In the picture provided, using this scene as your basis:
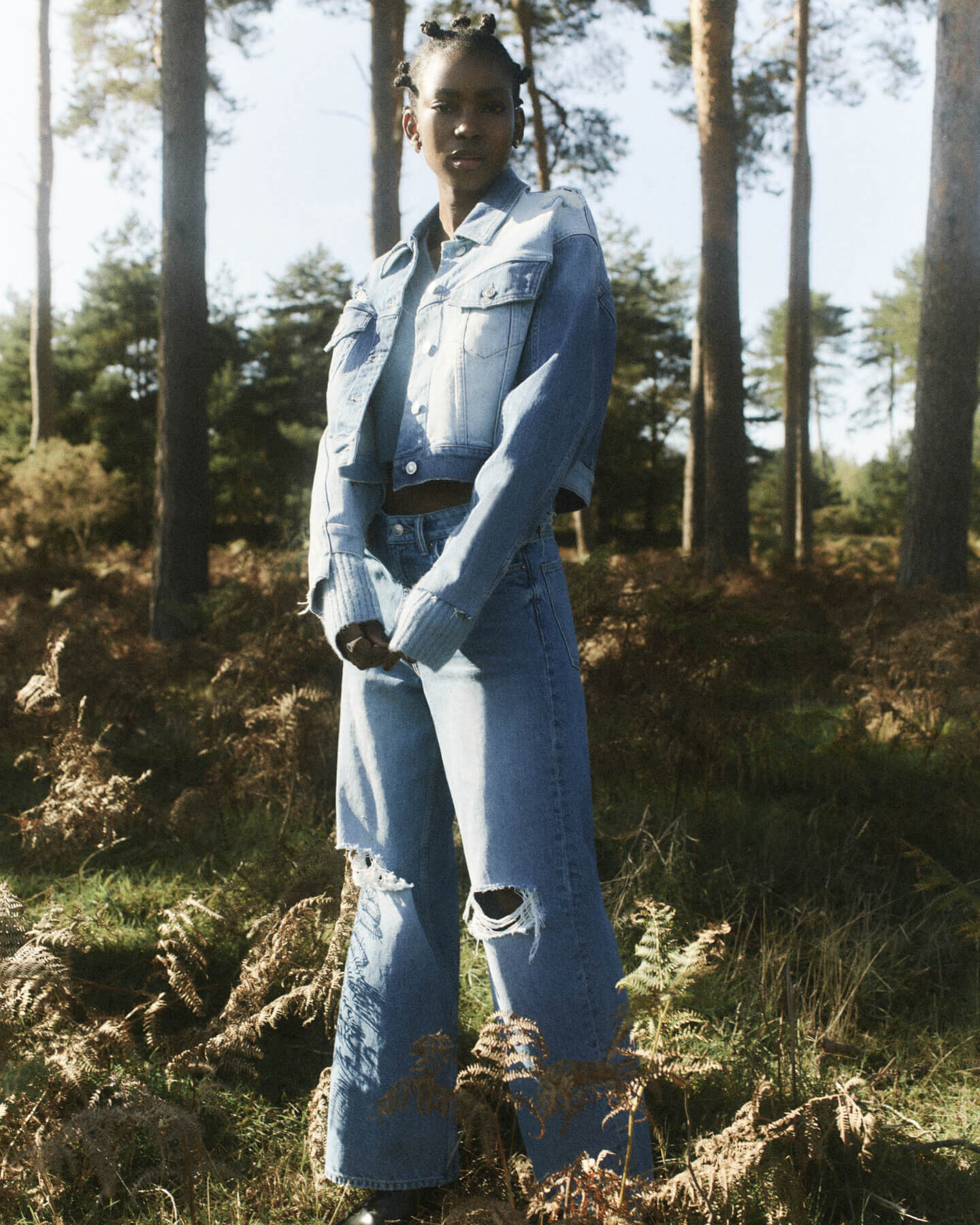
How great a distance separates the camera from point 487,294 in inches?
74.9

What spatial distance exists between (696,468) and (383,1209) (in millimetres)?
12988

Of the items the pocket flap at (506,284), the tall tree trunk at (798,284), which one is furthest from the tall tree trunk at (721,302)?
the pocket flap at (506,284)

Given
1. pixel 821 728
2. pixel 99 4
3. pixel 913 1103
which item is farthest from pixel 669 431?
pixel 913 1103

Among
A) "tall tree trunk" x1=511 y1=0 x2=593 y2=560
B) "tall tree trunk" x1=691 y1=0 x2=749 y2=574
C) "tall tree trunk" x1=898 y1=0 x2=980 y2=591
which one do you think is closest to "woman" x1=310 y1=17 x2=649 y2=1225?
"tall tree trunk" x1=898 y1=0 x2=980 y2=591

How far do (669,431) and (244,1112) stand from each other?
35605 millimetres

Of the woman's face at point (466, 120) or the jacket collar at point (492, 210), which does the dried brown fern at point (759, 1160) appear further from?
the woman's face at point (466, 120)

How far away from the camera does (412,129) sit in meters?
2.13

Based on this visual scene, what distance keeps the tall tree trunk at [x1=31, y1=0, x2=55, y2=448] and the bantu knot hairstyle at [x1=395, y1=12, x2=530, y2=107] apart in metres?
16.9

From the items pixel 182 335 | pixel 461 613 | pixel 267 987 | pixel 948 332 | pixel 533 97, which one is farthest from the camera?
pixel 533 97

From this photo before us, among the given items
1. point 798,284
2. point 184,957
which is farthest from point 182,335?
point 798,284

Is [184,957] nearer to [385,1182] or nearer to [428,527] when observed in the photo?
[385,1182]

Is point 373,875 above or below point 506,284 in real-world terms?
below

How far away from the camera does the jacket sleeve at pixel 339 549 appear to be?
6.40ft

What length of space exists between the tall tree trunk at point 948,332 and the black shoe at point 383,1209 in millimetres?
7238
